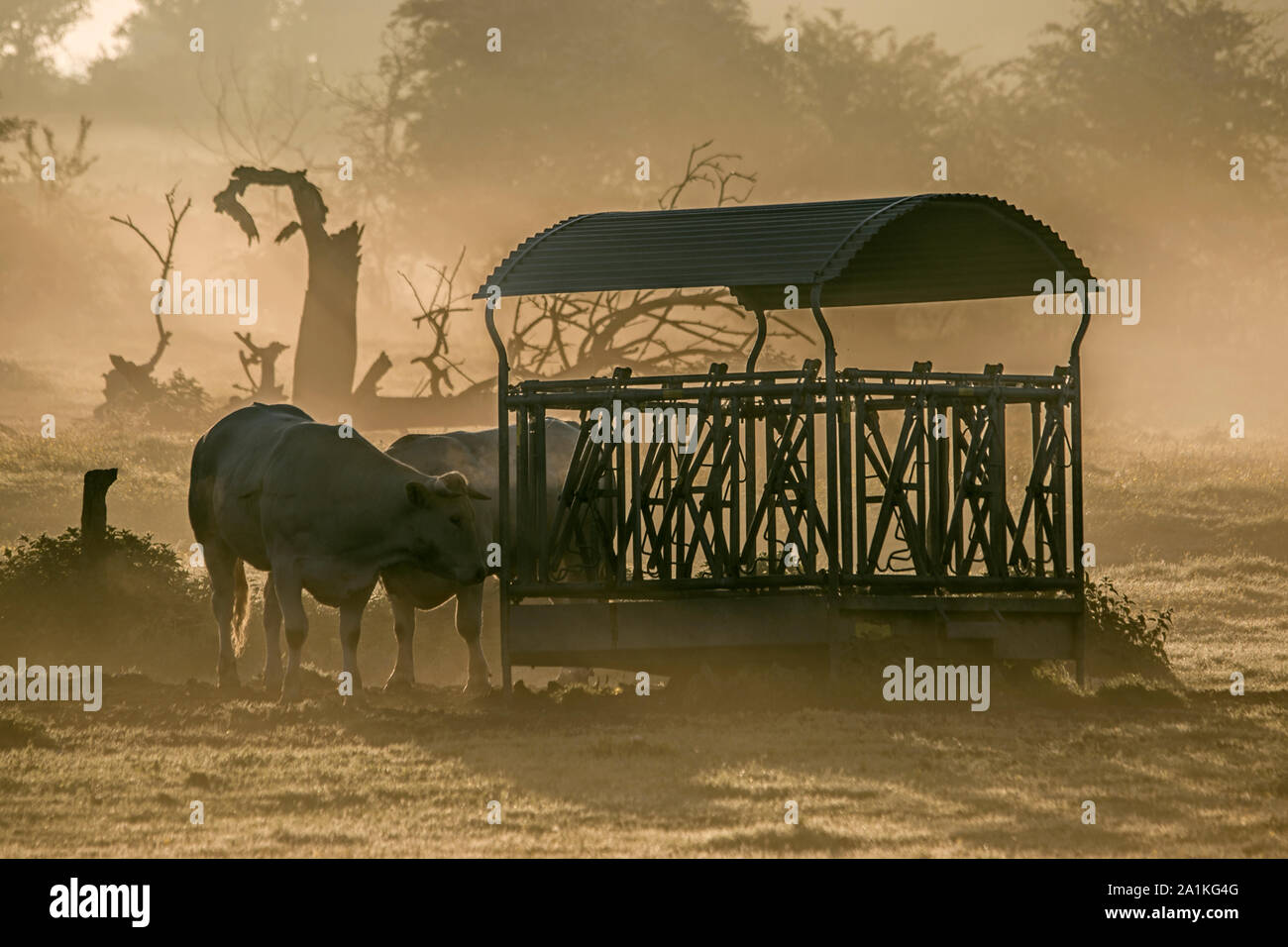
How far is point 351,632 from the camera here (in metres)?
16.1

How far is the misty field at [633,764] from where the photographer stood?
977 cm

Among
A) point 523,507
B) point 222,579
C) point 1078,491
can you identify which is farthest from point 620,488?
point 222,579

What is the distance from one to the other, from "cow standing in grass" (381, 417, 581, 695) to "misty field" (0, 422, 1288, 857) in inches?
19.4

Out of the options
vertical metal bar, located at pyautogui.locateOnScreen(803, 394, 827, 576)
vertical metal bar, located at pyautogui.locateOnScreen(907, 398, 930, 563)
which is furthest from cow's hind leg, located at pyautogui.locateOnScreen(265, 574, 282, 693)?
vertical metal bar, located at pyautogui.locateOnScreen(907, 398, 930, 563)

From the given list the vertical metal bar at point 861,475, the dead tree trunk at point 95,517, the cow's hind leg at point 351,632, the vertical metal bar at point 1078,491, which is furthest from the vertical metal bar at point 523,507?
the dead tree trunk at point 95,517

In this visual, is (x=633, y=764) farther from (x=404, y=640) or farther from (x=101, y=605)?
(x=101, y=605)

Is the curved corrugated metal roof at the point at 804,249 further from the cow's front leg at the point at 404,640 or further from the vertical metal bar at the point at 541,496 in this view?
the cow's front leg at the point at 404,640

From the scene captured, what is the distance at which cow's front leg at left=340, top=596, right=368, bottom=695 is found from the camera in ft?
52.6

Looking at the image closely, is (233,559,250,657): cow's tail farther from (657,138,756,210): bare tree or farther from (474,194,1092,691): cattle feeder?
(657,138,756,210): bare tree

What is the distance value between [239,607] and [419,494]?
124 inches

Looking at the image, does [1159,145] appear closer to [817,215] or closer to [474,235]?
[474,235]

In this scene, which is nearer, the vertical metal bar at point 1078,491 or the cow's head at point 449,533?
the cow's head at point 449,533

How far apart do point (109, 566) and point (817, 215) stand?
8366 mm

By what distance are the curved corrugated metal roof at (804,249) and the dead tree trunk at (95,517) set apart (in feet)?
18.6
